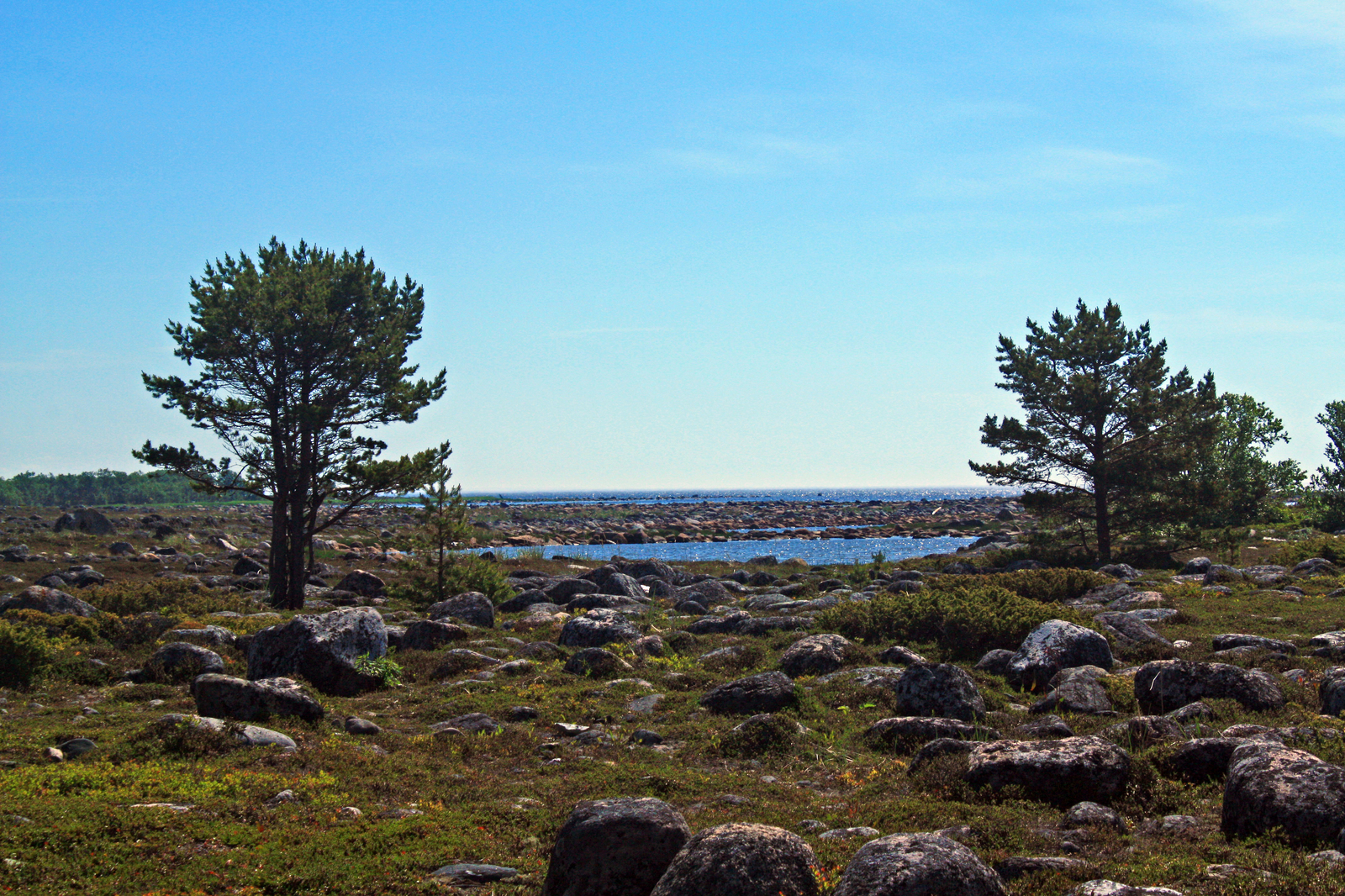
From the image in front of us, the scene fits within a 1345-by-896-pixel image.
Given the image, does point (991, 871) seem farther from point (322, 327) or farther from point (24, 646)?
point (322, 327)

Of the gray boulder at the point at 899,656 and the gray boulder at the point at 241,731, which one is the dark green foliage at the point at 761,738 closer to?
the gray boulder at the point at 899,656

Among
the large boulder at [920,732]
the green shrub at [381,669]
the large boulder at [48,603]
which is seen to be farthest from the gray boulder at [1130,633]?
the large boulder at [48,603]

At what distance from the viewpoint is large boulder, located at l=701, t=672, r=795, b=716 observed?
47.3ft

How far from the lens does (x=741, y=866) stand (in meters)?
6.13

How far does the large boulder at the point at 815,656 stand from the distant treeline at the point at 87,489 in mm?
147148

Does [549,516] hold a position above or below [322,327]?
below

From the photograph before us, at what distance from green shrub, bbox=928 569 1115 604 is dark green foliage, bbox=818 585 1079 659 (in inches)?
116

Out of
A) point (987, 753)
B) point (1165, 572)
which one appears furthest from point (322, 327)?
point (1165, 572)

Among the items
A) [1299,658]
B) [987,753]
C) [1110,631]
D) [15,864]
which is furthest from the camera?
[1110,631]

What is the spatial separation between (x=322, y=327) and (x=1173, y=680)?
26551mm

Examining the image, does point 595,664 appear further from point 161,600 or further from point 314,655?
point 161,600

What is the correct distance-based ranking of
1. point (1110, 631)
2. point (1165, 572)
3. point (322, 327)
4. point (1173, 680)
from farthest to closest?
point (1165, 572) < point (322, 327) < point (1110, 631) < point (1173, 680)

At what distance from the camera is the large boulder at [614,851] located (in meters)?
6.64

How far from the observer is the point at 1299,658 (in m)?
15.2
